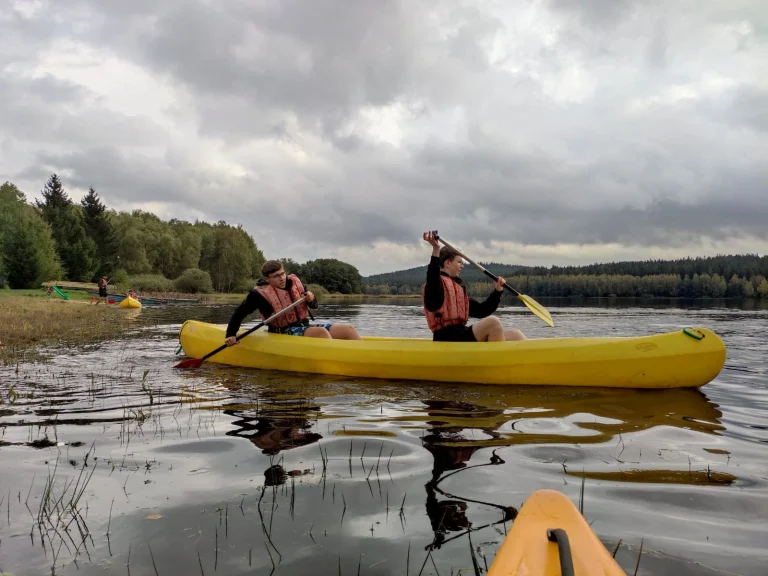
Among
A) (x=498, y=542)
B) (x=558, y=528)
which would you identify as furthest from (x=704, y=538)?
(x=558, y=528)

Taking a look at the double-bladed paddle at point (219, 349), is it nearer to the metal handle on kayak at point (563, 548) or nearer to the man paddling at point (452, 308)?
the man paddling at point (452, 308)

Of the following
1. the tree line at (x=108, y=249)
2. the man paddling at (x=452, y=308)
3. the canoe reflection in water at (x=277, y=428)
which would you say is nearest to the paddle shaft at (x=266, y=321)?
the man paddling at (x=452, y=308)

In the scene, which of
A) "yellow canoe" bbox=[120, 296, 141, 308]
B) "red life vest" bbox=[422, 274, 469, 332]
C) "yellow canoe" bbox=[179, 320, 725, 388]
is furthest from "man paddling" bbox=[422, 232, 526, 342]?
"yellow canoe" bbox=[120, 296, 141, 308]

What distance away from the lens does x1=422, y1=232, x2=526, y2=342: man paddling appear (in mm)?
6461

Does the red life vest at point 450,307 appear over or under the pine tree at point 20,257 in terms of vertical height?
under

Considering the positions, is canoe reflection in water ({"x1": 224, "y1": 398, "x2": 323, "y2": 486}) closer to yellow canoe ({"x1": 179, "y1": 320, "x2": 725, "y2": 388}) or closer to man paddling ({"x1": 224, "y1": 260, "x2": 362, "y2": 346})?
yellow canoe ({"x1": 179, "y1": 320, "x2": 725, "y2": 388})

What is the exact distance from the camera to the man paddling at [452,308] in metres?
6.46

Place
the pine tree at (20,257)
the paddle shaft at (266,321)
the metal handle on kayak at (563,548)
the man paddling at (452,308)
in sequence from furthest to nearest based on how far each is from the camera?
1. the pine tree at (20,257)
2. the paddle shaft at (266,321)
3. the man paddling at (452,308)
4. the metal handle on kayak at (563,548)

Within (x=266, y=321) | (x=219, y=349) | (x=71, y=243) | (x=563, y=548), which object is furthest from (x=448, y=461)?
(x=71, y=243)

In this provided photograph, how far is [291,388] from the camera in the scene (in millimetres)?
6094

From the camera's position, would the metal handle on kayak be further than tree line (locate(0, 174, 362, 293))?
No

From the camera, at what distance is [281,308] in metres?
7.67

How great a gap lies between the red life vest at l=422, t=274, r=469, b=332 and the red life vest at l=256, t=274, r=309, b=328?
2094 mm

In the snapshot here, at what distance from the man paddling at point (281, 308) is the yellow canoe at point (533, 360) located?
0.47 metres
